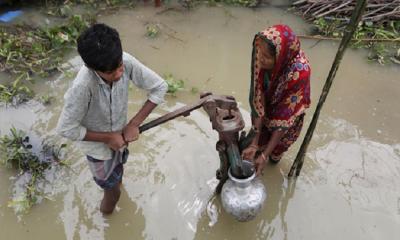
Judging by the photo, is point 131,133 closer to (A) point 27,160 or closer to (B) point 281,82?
(B) point 281,82

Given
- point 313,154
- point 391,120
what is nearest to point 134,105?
point 313,154

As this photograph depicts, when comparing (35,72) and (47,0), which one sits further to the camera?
(47,0)

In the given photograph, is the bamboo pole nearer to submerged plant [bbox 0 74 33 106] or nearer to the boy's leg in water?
the boy's leg in water

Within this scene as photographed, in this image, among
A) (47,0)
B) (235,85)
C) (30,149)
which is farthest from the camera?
(47,0)

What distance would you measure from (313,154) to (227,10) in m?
2.21

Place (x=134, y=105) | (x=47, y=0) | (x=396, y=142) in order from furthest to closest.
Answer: (x=47, y=0) < (x=134, y=105) < (x=396, y=142)

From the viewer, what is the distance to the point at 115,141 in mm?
1913

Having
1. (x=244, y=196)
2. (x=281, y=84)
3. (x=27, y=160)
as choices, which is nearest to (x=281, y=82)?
(x=281, y=84)

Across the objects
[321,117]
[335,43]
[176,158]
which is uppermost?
[335,43]

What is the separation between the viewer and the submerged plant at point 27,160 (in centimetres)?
258

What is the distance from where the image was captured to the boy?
60.9 inches

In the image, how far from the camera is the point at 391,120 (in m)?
3.28

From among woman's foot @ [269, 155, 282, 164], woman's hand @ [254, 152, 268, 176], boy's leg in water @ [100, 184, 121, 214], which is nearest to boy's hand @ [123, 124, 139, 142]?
boy's leg in water @ [100, 184, 121, 214]

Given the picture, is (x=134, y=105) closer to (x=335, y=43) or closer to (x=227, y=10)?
(x=227, y=10)
